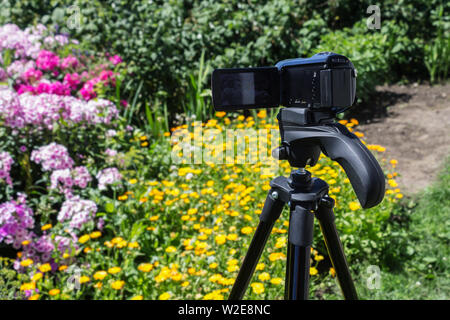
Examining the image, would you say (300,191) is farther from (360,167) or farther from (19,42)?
(19,42)

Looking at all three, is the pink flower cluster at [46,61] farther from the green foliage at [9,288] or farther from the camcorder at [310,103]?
the camcorder at [310,103]

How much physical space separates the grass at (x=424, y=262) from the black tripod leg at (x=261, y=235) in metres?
0.98

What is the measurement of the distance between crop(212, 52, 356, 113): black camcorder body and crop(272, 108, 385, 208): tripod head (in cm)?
3

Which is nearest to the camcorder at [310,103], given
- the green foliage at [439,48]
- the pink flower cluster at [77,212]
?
the pink flower cluster at [77,212]

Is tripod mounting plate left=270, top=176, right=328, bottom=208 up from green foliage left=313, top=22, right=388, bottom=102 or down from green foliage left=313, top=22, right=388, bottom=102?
down

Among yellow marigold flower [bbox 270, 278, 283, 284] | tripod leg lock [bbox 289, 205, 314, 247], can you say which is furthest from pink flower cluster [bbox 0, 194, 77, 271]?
tripod leg lock [bbox 289, 205, 314, 247]

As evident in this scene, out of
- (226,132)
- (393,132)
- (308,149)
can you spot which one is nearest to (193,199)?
(226,132)

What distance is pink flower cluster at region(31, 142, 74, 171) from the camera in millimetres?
2430

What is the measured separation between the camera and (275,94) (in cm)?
102

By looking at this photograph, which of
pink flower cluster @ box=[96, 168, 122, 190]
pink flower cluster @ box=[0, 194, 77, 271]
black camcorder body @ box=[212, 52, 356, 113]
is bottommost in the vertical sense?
pink flower cluster @ box=[0, 194, 77, 271]

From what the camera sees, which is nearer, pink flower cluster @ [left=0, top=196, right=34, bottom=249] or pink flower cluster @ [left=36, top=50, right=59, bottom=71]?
pink flower cluster @ [left=0, top=196, right=34, bottom=249]

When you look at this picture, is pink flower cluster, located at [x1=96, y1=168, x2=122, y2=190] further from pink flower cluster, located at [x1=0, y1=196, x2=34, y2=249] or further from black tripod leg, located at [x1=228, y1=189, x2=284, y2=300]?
black tripod leg, located at [x1=228, y1=189, x2=284, y2=300]
